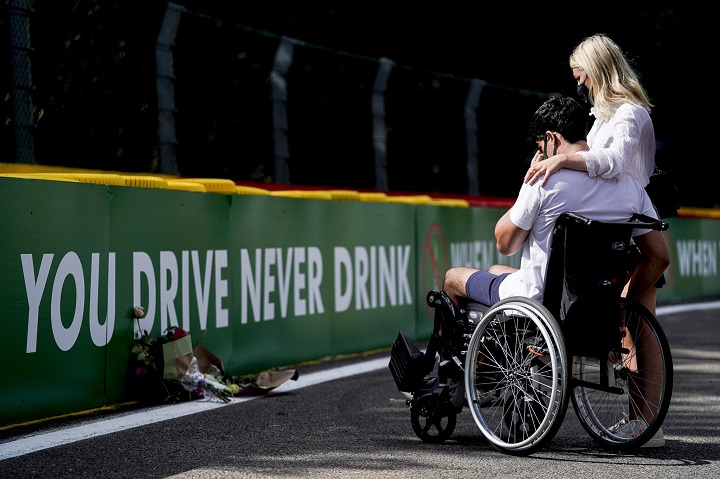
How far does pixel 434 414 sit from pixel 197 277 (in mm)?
2470

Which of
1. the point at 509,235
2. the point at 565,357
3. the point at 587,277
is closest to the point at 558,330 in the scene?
the point at 565,357

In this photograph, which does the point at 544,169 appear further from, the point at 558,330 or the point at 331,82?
the point at 331,82

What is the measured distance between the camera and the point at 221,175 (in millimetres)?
14547

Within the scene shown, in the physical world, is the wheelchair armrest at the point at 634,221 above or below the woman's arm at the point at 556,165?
below

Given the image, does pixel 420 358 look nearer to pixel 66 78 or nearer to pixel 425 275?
pixel 425 275

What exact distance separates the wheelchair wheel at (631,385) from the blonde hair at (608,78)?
3.01ft

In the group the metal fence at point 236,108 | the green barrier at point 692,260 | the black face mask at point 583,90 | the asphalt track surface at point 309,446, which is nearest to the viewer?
the asphalt track surface at point 309,446

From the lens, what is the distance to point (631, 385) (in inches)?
217

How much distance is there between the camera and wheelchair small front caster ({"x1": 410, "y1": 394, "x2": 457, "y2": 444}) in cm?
564

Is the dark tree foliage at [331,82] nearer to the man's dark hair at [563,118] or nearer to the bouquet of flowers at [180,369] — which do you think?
the man's dark hair at [563,118]

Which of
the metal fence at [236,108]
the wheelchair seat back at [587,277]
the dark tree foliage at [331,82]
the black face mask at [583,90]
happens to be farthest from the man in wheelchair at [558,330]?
the metal fence at [236,108]

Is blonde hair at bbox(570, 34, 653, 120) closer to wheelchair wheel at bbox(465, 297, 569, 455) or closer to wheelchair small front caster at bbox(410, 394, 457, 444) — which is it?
wheelchair wheel at bbox(465, 297, 569, 455)

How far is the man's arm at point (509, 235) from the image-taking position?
17.8 feet

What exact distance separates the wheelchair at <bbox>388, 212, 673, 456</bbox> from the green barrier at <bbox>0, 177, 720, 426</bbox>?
1818mm
